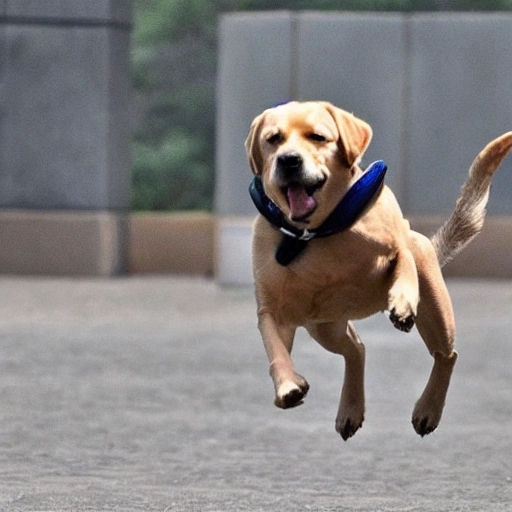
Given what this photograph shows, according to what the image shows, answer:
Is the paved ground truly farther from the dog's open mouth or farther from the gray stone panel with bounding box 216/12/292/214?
the dog's open mouth

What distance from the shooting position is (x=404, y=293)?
6.12 meters

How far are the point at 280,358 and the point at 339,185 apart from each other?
2.32ft

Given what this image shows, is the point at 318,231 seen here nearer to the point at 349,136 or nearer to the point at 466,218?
the point at 349,136

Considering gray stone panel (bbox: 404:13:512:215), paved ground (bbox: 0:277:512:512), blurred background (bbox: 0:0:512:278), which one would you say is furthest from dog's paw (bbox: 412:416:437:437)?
gray stone panel (bbox: 404:13:512:215)

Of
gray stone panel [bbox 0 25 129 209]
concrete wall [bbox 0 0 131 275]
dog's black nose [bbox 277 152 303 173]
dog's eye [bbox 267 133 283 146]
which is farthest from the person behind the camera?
gray stone panel [bbox 0 25 129 209]

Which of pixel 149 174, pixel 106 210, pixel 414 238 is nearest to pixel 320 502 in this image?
pixel 414 238

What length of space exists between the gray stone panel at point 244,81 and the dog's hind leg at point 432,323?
16.8 meters

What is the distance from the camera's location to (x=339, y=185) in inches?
253

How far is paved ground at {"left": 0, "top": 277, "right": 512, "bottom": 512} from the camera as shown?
9.70m

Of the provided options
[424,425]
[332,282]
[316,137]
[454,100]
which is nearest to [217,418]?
[424,425]

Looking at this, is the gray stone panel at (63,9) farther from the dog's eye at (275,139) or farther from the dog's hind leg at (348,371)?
the dog's eye at (275,139)

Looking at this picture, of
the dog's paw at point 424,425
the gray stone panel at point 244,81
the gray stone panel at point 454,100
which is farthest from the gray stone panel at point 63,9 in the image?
the dog's paw at point 424,425

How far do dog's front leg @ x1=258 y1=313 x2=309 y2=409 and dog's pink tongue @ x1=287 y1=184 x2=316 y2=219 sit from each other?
1.67ft

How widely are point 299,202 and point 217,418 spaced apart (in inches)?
286
